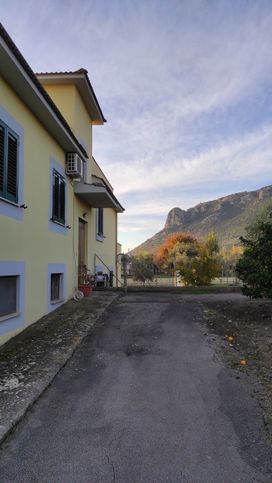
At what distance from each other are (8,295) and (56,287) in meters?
3.35

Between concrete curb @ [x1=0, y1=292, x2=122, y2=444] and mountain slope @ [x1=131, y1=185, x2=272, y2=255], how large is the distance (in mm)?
71173

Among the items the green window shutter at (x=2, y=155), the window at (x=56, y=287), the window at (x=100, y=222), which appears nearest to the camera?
the green window shutter at (x=2, y=155)

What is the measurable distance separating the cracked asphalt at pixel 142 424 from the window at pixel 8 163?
120 inches

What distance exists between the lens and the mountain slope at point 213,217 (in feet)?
283

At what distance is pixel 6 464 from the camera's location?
3168 mm

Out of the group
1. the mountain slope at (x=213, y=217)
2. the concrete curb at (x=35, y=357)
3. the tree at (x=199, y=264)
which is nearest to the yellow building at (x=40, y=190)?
the concrete curb at (x=35, y=357)

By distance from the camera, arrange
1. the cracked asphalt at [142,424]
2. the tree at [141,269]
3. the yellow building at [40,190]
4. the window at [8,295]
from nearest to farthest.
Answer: the cracked asphalt at [142,424], the yellow building at [40,190], the window at [8,295], the tree at [141,269]

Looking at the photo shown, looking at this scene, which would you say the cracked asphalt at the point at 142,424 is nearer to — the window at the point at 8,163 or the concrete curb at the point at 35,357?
the concrete curb at the point at 35,357

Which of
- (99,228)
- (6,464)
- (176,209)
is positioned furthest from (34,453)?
(176,209)

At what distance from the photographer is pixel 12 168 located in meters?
6.98

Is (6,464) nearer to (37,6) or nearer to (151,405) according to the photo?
(151,405)

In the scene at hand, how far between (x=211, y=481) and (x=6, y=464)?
1.68 meters

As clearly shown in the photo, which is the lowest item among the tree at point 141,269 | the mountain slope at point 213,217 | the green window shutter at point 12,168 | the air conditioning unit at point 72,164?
the tree at point 141,269

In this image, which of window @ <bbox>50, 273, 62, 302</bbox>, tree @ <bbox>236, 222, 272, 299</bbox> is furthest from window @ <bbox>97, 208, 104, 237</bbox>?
tree @ <bbox>236, 222, 272, 299</bbox>
